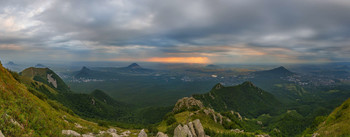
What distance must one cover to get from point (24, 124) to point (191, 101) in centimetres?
14179

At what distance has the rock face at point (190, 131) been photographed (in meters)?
36.2

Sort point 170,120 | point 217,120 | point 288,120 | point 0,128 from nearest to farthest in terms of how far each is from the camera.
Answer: point 0,128, point 170,120, point 217,120, point 288,120

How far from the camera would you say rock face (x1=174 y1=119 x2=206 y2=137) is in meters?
36.2

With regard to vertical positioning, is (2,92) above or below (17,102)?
above

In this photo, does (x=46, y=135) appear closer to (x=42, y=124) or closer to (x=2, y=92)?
(x=42, y=124)

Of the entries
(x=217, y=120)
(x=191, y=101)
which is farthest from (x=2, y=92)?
(x=191, y=101)

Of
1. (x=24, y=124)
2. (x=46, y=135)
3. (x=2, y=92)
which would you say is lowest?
(x=46, y=135)

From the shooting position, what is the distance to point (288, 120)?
190250 mm

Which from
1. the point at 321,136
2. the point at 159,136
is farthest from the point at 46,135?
the point at 321,136

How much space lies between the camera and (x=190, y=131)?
1612 inches

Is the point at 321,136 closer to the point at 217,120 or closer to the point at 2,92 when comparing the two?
the point at 217,120

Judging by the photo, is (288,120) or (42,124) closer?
(42,124)

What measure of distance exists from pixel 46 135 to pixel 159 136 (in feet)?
77.7

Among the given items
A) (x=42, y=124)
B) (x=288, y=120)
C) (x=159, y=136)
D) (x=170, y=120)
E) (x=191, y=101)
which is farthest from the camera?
(x=288, y=120)
